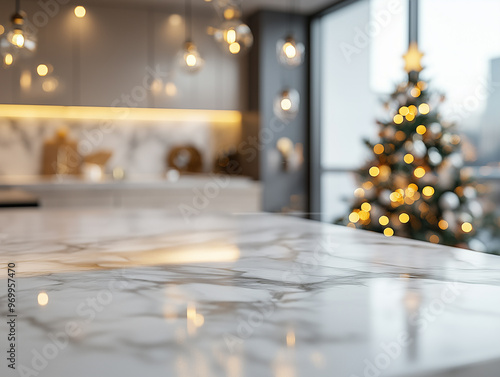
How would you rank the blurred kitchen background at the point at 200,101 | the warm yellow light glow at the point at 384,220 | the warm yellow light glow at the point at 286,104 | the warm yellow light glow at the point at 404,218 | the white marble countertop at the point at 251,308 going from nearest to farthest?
the white marble countertop at the point at 251,308, the warm yellow light glow at the point at 286,104, the warm yellow light glow at the point at 404,218, the warm yellow light glow at the point at 384,220, the blurred kitchen background at the point at 200,101

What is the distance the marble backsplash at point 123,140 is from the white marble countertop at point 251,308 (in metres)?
3.68

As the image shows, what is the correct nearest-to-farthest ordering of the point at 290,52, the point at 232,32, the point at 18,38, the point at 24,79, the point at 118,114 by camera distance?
1. the point at 18,38
2. the point at 232,32
3. the point at 290,52
4. the point at 24,79
5. the point at 118,114

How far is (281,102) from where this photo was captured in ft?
8.48

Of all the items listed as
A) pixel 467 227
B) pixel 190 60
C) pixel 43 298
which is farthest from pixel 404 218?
pixel 43 298

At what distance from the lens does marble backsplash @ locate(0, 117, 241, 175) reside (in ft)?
14.4

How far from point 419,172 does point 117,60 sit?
2570mm

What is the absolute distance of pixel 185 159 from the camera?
489 centimetres

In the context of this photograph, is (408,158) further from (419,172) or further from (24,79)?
(24,79)

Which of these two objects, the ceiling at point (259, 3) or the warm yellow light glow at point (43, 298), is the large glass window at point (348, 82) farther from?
the warm yellow light glow at point (43, 298)

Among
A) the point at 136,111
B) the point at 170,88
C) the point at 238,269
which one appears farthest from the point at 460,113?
the point at 238,269

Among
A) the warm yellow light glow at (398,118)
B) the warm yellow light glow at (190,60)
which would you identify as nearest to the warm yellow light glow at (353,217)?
the warm yellow light glow at (398,118)

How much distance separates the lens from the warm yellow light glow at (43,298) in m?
0.58

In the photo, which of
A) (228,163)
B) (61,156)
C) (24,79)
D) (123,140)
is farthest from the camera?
(228,163)

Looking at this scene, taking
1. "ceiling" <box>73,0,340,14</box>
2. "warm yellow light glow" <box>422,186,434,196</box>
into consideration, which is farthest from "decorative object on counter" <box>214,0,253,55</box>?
"ceiling" <box>73,0,340,14</box>
